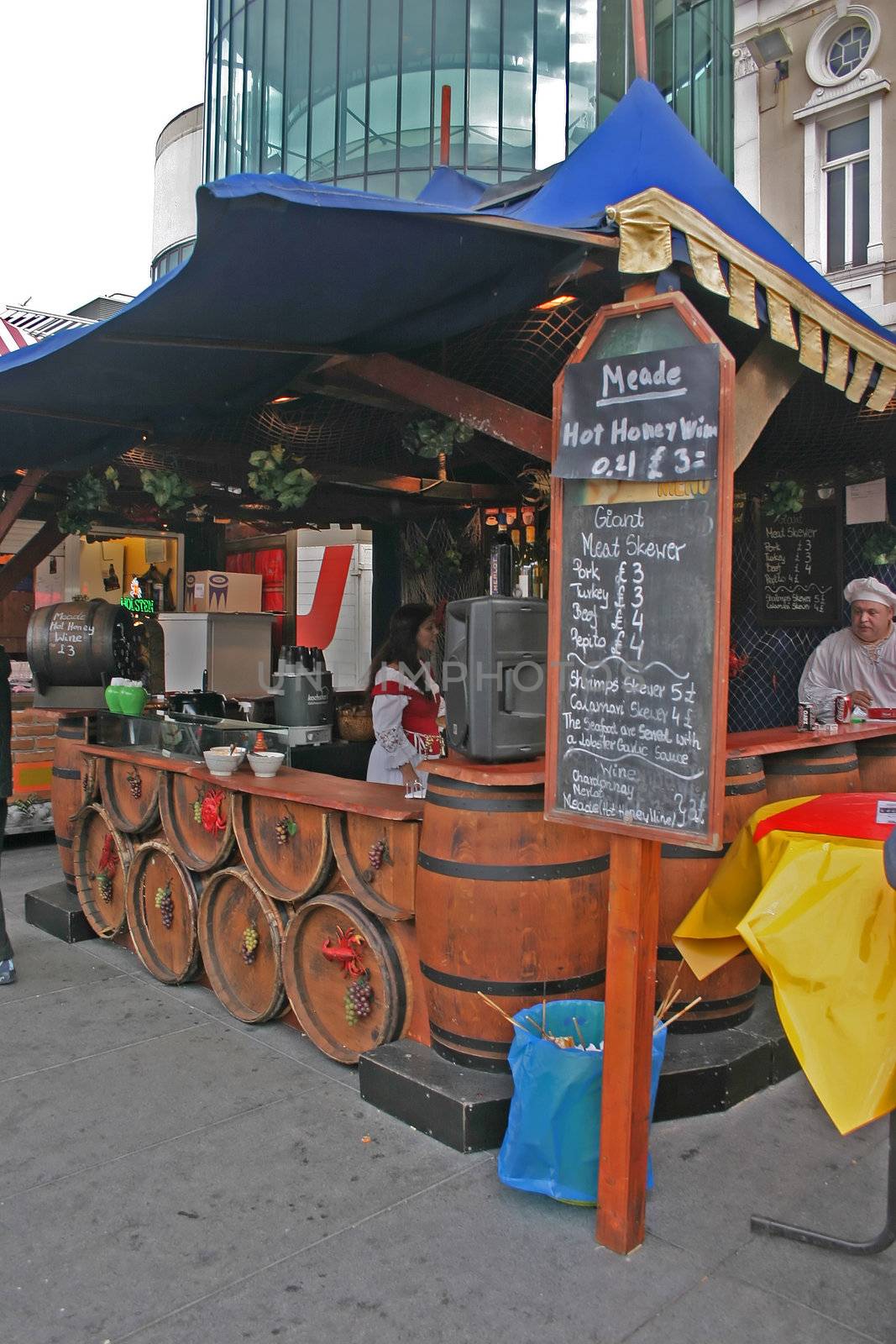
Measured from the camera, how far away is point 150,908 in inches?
198

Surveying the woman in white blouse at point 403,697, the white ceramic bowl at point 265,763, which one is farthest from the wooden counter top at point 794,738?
the white ceramic bowl at point 265,763

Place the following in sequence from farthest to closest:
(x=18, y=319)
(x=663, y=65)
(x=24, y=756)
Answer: (x=663, y=65) → (x=18, y=319) → (x=24, y=756)

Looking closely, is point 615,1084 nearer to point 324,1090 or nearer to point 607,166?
point 324,1090

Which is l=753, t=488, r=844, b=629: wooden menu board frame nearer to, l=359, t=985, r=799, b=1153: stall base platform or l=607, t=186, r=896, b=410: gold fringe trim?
l=607, t=186, r=896, b=410: gold fringe trim

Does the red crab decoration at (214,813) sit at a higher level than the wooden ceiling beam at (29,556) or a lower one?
lower

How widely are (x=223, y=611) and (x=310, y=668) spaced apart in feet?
17.4

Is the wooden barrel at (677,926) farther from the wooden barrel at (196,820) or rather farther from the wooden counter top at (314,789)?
the wooden barrel at (196,820)

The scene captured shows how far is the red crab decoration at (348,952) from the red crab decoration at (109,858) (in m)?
2.02

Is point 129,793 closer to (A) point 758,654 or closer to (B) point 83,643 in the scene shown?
(B) point 83,643

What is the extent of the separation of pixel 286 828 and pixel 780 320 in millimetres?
2636

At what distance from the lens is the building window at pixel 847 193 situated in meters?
13.3

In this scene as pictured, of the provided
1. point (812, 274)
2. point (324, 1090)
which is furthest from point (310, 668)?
point (812, 274)

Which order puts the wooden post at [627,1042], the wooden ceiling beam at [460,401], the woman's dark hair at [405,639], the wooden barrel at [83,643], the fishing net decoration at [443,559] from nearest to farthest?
the wooden post at [627,1042] < the wooden ceiling beam at [460,401] < the woman's dark hair at [405,639] < the wooden barrel at [83,643] < the fishing net decoration at [443,559]

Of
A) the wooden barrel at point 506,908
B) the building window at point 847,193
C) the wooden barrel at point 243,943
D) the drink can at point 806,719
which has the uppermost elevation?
the building window at point 847,193
